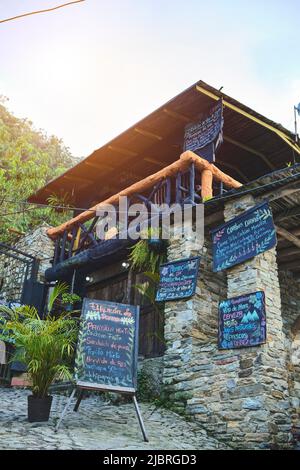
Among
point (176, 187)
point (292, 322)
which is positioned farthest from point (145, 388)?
point (176, 187)

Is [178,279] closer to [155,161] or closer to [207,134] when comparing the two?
[207,134]

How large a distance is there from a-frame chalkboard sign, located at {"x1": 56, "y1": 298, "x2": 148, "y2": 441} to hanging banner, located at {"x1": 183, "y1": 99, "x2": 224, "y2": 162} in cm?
399

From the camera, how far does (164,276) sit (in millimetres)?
7582


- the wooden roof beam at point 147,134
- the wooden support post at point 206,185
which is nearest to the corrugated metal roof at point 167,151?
the wooden roof beam at point 147,134

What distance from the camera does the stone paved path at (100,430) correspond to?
4.58 meters

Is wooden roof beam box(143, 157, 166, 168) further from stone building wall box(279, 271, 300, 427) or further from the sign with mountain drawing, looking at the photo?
the sign with mountain drawing

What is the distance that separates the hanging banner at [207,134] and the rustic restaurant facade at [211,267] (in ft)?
0.82

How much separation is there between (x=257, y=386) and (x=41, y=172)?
987 cm

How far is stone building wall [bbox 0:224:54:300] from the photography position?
38.8 feet

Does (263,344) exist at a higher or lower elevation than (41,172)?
lower
